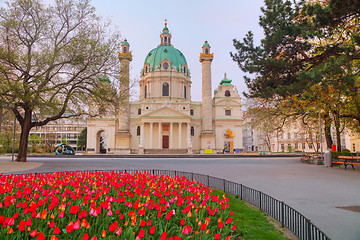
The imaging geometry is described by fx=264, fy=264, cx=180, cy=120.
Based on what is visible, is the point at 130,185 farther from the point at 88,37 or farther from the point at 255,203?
the point at 88,37

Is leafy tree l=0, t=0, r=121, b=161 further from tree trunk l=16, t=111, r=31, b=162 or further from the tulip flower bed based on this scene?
the tulip flower bed

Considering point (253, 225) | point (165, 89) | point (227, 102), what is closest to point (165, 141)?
point (165, 89)

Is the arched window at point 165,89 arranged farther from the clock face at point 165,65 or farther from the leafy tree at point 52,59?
the leafy tree at point 52,59

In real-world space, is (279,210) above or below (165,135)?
below

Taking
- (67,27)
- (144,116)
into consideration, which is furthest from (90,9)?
(144,116)

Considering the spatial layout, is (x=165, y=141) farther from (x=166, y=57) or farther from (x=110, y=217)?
(x=110, y=217)

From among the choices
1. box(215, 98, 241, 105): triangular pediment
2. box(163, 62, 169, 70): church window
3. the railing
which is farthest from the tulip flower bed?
box(163, 62, 169, 70): church window

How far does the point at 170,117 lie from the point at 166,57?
19.8 metres

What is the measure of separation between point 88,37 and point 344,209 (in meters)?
23.8

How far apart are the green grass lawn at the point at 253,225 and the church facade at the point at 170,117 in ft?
158

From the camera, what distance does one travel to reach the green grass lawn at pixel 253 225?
627cm

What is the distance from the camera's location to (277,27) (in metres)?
13.9

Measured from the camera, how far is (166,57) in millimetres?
71625

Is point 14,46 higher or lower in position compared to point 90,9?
lower
